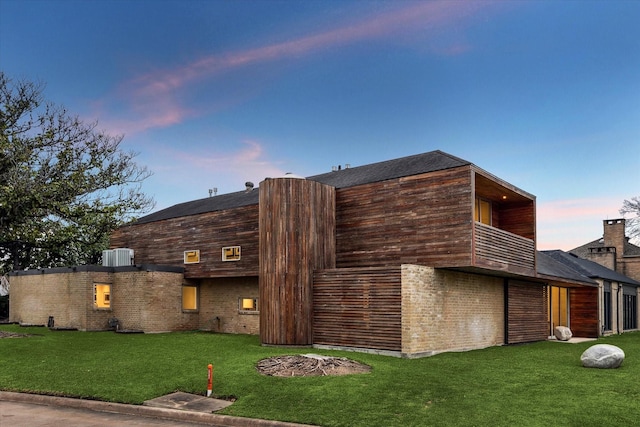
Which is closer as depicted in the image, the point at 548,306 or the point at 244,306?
the point at 244,306

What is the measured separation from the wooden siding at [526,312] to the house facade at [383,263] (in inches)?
3.4

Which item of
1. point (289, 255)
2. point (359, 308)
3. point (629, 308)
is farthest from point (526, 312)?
point (629, 308)

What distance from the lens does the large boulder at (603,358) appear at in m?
14.8

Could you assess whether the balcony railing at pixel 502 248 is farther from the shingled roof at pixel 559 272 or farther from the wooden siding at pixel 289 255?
the wooden siding at pixel 289 255

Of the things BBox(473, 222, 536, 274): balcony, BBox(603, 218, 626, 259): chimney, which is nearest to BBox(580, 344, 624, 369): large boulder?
BBox(473, 222, 536, 274): balcony

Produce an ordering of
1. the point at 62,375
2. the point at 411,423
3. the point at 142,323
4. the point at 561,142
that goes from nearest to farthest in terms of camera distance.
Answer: the point at 411,423 → the point at 62,375 → the point at 142,323 → the point at 561,142

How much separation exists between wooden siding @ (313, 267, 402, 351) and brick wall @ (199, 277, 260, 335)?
600 centimetres

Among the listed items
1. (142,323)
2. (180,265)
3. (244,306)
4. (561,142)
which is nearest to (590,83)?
(561,142)

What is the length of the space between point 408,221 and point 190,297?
13038 millimetres

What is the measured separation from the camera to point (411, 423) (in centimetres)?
934

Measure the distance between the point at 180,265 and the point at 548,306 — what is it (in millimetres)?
19174

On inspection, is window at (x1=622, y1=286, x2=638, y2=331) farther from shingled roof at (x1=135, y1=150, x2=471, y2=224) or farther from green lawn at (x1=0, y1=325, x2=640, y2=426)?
shingled roof at (x1=135, y1=150, x2=471, y2=224)

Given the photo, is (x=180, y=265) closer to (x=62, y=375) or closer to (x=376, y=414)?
(x=62, y=375)

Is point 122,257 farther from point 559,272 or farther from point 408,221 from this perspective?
point 559,272
